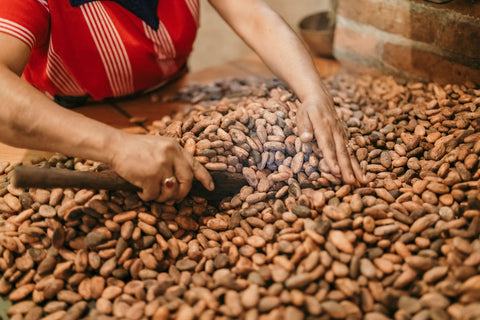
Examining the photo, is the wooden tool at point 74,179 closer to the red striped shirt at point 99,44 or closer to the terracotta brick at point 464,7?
the red striped shirt at point 99,44

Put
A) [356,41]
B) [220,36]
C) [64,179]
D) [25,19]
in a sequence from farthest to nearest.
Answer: [220,36], [356,41], [25,19], [64,179]

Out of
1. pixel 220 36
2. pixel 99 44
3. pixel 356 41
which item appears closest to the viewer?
pixel 99 44

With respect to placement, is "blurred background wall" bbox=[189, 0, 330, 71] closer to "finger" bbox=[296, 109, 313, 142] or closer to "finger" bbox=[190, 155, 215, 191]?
"finger" bbox=[296, 109, 313, 142]

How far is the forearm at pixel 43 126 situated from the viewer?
0.89 metres

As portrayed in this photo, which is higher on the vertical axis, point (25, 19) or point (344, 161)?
point (25, 19)

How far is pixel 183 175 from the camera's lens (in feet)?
3.12

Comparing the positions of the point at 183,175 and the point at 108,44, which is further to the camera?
the point at 108,44

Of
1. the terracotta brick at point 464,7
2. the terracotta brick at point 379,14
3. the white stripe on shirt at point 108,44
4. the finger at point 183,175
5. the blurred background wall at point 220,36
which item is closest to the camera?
the finger at point 183,175

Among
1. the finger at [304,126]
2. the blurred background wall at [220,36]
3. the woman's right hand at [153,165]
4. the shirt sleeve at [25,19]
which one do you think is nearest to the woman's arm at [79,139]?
the woman's right hand at [153,165]

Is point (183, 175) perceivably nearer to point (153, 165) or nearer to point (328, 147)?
point (153, 165)

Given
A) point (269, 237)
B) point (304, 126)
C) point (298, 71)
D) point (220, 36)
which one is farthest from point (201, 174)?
point (220, 36)

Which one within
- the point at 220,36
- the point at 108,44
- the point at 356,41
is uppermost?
the point at 108,44

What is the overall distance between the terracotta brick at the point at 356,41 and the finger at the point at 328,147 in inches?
33.1

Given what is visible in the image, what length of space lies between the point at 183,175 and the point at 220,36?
9.35 ft
